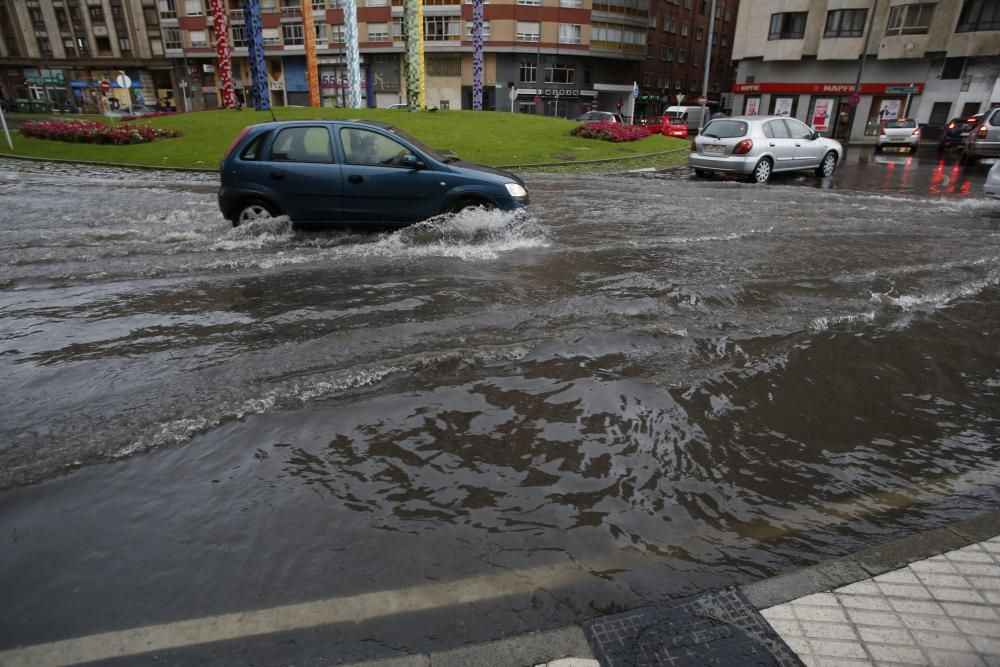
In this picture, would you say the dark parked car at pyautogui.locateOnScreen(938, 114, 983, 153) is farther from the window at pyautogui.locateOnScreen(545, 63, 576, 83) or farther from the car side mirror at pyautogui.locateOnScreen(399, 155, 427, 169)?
the window at pyautogui.locateOnScreen(545, 63, 576, 83)

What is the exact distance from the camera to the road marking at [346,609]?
2387 mm

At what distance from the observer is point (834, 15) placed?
43000 millimetres

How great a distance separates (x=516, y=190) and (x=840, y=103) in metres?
45.2

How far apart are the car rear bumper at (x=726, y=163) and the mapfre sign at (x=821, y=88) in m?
34.9

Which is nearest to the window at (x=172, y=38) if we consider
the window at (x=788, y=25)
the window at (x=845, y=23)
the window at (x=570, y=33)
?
the window at (x=570, y=33)

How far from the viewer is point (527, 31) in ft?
188

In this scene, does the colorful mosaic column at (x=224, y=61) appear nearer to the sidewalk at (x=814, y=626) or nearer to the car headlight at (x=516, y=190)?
the car headlight at (x=516, y=190)

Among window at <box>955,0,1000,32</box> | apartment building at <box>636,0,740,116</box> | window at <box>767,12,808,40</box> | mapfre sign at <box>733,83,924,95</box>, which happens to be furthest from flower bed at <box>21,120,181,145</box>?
apartment building at <box>636,0,740,116</box>

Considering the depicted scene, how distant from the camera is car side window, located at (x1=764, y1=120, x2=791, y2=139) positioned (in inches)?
610

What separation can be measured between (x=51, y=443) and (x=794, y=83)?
176 feet

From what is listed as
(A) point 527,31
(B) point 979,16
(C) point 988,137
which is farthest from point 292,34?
(C) point 988,137

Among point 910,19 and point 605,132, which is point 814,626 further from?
point 910,19

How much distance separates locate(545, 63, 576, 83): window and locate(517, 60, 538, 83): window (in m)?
1.39

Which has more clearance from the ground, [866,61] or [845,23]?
[845,23]
